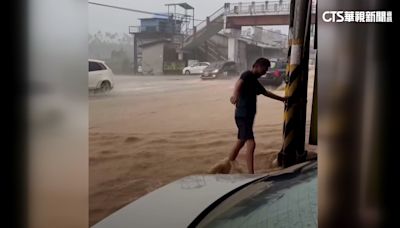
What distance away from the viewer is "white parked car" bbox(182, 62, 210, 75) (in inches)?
53.5

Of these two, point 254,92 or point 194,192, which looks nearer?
point 194,192

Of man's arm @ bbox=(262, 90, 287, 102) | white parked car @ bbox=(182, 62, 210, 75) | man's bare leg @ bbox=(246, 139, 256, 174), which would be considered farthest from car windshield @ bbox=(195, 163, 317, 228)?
white parked car @ bbox=(182, 62, 210, 75)

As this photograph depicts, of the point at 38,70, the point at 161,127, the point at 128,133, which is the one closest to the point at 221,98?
the point at 161,127

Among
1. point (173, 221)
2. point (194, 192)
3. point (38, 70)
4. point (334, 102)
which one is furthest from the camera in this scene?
point (194, 192)

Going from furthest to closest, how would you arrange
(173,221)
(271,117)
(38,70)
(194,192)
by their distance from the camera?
(271,117) < (194,192) < (173,221) < (38,70)

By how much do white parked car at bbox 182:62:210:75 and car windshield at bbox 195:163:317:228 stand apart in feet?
1.44

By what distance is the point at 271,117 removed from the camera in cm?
142

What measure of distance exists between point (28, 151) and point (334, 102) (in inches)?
26.4

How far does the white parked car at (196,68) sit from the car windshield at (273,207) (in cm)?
→ 44

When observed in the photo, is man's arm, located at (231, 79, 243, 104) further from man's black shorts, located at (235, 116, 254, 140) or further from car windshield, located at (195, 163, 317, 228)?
car windshield, located at (195, 163, 317, 228)

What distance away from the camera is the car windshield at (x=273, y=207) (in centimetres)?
97

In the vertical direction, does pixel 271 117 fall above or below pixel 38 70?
below

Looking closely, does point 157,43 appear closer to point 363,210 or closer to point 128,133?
point 128,133

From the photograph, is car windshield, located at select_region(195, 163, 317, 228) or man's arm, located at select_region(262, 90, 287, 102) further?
man's arm, located at select_region(262, 90, 287, 102)
